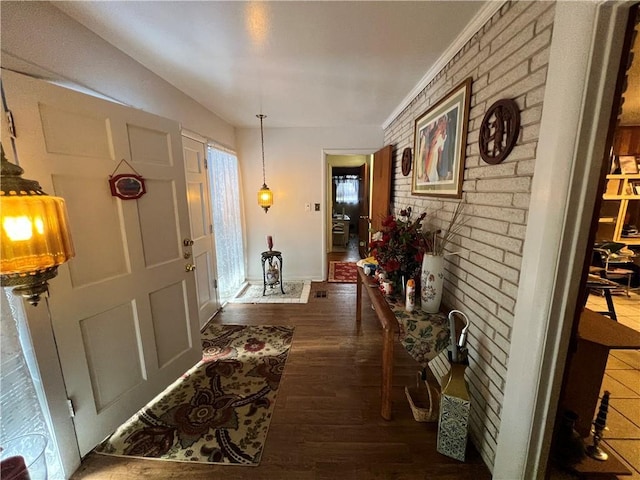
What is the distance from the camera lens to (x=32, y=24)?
3.88ft

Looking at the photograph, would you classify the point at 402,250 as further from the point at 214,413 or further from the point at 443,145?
the point at 214,413

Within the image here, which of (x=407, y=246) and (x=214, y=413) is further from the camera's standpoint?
(x=407, y=246)

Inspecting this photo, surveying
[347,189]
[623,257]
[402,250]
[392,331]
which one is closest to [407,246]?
[402,250]

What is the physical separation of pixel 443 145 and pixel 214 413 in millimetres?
2449

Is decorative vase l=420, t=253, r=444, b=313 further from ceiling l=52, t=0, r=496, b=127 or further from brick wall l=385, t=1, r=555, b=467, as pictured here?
ceiling l=52, t=0, r=496, b=127

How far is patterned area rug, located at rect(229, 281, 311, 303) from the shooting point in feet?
11.2

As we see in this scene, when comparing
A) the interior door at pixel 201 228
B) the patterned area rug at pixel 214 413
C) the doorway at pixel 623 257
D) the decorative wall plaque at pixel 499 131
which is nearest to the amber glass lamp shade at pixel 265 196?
the interior door at pixel 201 228

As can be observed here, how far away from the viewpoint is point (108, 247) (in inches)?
56.7

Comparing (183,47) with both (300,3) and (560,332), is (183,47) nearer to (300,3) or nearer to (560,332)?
(300,3)

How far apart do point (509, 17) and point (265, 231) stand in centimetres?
353

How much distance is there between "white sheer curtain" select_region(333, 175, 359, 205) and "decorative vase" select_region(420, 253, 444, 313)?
6559 millimetres

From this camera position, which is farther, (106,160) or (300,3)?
(106,160)

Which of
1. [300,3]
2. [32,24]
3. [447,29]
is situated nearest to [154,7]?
[32,24]

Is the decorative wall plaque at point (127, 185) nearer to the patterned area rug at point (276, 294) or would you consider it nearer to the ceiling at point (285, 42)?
the ceiling at point (285, 42)
